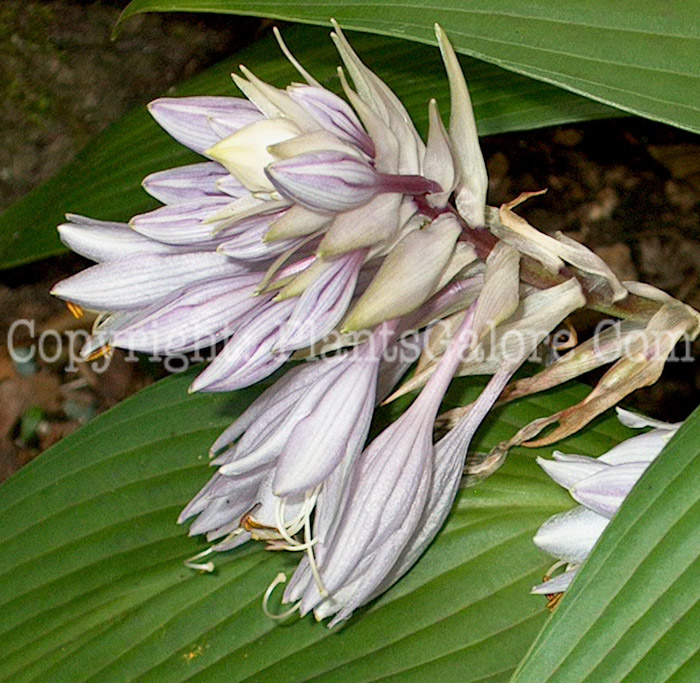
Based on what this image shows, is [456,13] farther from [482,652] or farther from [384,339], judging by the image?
[482,652]

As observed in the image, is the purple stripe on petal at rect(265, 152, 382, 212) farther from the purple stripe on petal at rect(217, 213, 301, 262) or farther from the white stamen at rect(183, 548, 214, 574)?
the white stamen at rect(183, 548, 214, 574)

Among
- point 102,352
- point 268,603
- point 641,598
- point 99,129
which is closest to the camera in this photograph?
point 641,598

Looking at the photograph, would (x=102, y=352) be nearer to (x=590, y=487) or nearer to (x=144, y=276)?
(x=144, y=276)

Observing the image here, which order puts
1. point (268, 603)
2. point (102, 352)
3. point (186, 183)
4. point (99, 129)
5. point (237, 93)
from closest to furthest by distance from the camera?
point (186, 183) → point (102, 352) → point (268, 603) → point (237, 93) → point (99, 129)

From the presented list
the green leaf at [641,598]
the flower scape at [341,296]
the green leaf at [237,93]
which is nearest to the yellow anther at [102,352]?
the flower scape at [341,296]

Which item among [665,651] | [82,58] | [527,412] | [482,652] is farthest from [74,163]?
[665,651]

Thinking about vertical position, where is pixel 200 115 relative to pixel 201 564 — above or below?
above

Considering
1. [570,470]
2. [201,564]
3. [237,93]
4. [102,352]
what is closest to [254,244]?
[102,352]
